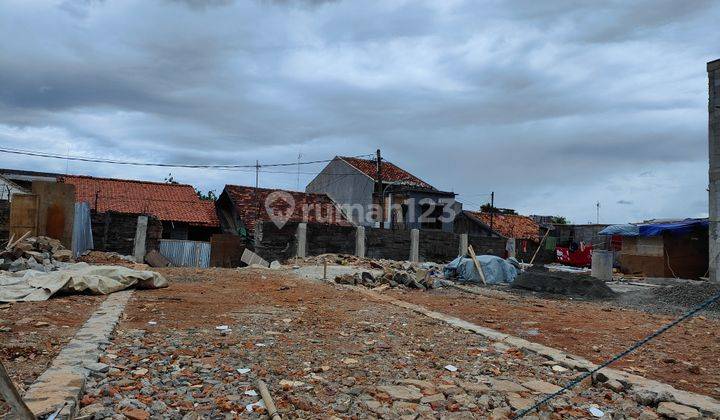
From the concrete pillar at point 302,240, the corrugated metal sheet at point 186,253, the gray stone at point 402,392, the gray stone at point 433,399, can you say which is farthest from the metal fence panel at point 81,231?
the gray stone at point 433,399

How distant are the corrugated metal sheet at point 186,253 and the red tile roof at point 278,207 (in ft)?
12.4

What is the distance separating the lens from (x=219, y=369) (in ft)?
15.8

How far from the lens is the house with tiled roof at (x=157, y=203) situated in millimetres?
26469

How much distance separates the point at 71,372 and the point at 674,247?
69.0 ft

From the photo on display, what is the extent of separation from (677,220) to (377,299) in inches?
594

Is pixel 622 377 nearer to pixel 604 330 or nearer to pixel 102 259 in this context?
pixel 604 330

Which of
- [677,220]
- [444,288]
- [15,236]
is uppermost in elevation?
[677,220]

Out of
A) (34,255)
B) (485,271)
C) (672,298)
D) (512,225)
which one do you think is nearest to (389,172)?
(512,225)

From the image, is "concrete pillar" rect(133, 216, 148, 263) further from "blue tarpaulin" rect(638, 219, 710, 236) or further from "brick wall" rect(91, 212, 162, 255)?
"blue tarpaulin" rect(638, 219, 710, 236)

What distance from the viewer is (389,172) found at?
32.6 meters

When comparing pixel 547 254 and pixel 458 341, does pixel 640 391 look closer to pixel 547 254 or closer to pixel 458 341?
pixel 458 341

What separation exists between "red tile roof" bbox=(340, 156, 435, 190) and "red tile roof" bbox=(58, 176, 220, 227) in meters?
8.85

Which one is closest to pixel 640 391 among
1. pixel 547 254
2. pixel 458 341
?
pixel 458 341

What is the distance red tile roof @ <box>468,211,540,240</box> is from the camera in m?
37.7
